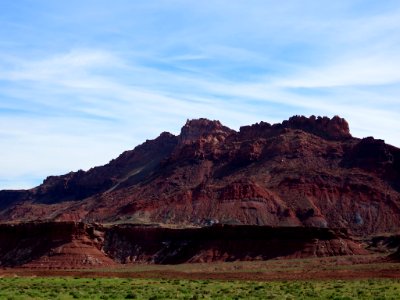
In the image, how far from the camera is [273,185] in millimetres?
153500

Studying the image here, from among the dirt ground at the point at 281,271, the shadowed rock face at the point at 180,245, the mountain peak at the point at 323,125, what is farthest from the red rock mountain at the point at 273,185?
the dirt ground at the point at 281,271

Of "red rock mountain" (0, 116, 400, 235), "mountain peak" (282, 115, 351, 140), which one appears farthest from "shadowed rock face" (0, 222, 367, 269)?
"mountain peak" (282, 115, 351, 140)

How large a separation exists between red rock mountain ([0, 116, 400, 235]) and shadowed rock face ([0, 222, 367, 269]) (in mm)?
31157

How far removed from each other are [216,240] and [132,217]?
50.0m

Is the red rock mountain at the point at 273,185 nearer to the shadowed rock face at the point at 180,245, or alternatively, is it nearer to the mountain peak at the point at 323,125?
the mountain peak at the point at 323,125

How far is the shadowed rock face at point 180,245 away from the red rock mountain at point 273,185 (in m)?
31.2

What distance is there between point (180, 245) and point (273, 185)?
49.5 metres

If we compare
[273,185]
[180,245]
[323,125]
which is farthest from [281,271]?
[323,125]

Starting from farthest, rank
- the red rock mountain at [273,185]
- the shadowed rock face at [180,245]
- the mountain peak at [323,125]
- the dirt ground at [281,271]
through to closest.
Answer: the mountain peak at [323,125] → the red rock mountain at [273,185] → the shadowed rock face at [180,245] → the dirt ground at [281,271]

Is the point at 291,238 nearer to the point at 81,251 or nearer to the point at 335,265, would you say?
the point at 335,265

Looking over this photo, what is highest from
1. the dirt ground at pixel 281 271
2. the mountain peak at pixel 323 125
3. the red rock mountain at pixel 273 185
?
the mountain peak at pixel 323 125

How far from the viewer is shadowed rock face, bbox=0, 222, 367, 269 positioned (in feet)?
307

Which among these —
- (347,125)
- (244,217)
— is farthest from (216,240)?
(347,125)

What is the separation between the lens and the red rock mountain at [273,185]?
5586 inches
